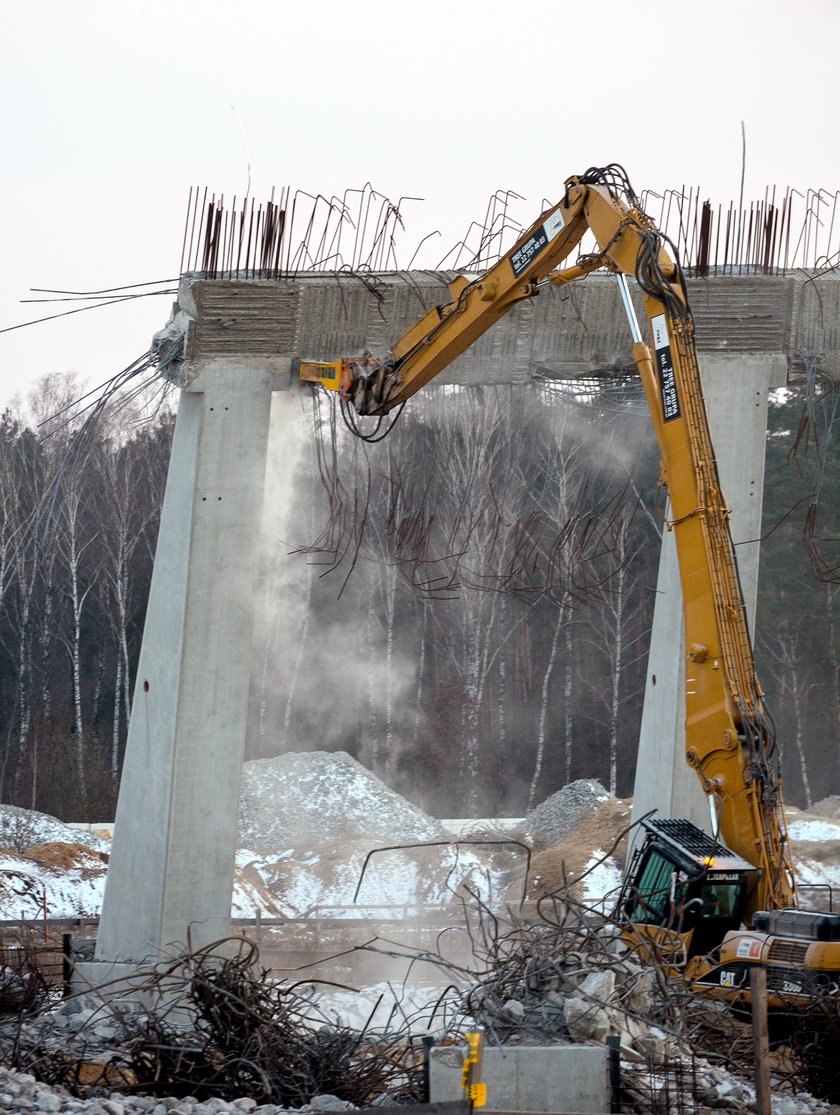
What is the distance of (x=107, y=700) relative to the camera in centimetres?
3328

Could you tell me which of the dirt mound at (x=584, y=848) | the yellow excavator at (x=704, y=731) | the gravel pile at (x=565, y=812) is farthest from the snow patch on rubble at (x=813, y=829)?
the yellow excavator at (x=704, y=731)

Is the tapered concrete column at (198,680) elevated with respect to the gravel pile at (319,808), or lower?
elevated

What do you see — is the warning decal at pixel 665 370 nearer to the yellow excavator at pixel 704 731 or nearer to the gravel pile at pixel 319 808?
the yellow excavator at pixel 704 731

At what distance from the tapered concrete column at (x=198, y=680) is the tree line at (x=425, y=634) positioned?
16.9 m

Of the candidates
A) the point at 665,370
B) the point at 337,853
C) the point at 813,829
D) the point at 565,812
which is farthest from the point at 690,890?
the point at 565,812

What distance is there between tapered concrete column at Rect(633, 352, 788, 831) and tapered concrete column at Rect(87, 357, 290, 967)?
3763mm

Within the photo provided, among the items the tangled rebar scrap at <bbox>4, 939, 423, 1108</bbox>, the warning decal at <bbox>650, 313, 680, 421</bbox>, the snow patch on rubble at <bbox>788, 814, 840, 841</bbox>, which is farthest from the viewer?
the snow patch on rubble at <bbox>788, 814, 840, 841</bbox>

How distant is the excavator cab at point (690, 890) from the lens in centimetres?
940

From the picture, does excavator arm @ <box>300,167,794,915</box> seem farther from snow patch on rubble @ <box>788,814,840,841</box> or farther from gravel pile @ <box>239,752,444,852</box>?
gravel pile @ <box>239,752,444,852</box>

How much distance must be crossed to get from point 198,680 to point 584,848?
31.6 ft

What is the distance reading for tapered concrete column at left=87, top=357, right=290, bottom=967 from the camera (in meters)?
11.8

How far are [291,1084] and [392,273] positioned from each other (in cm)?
736

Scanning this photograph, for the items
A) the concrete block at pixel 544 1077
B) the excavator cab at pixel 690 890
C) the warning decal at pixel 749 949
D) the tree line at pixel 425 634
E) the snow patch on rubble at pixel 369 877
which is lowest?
the snow patch on rubble at pixel 369 877

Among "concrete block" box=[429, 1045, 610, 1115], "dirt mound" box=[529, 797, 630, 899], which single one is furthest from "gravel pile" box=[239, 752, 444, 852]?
"concrete block" box=[429, 1045, 610, 1115]
